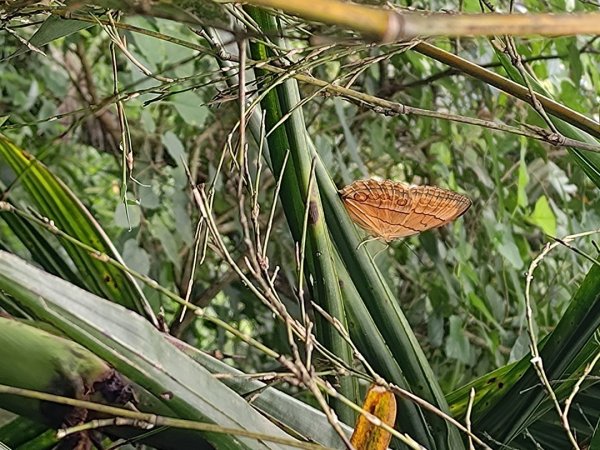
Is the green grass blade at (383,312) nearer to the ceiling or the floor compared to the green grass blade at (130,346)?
nearer to the floor

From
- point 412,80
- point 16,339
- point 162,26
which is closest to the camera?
point 16,339

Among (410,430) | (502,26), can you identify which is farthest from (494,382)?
(502,26)

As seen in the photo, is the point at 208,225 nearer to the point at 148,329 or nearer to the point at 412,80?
the point at 148,329

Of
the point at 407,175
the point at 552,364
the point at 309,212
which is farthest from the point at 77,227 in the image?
the point at 407,175

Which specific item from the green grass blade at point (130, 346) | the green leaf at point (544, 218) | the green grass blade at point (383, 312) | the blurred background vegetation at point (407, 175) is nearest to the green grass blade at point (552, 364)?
the green grass blade at point (383, 312)

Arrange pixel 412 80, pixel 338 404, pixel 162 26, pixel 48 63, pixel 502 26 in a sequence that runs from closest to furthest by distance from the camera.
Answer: pixel 502 26
pixel 338 404
pixel 162 26
pixel 412 80
pixel 48 63

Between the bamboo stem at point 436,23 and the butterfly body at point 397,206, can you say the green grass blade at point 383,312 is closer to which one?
the butterfly body at point 397,206
